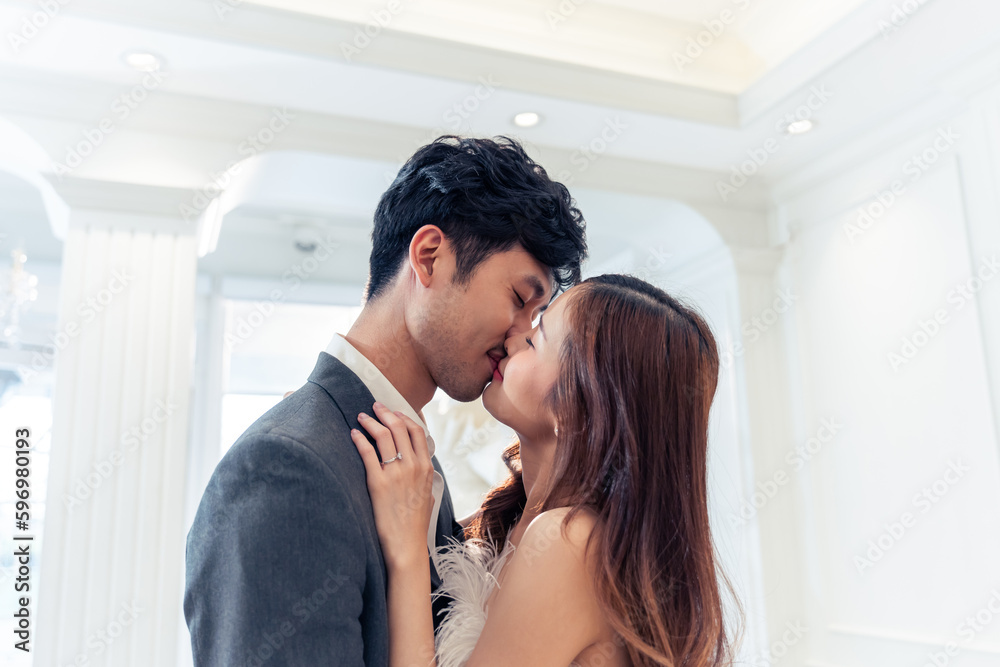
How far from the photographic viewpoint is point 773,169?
3.10 meters

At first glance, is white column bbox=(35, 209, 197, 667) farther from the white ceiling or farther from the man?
the man

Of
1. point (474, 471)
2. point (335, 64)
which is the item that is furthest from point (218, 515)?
point (474, 471)

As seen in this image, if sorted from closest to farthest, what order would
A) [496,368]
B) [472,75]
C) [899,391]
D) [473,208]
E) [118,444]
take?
[473,208] < [496,368] < [118,444] < [472,75] < [899,391]

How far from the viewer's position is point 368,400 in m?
1.14

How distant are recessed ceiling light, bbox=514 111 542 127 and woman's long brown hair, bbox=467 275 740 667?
1467mm

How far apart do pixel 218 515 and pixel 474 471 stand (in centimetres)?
242

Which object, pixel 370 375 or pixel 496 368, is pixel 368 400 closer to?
pixel 370 375

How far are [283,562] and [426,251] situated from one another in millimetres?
565

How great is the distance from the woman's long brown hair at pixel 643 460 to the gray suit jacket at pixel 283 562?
13.9 inches

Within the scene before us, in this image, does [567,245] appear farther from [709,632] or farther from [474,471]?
[474,471]

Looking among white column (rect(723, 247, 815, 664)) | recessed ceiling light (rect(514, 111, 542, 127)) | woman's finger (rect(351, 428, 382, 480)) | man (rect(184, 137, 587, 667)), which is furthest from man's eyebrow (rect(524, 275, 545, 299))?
white column (rect(723, 247, 815, 664))

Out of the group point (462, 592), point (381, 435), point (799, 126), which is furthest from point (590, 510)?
point (799, 126)

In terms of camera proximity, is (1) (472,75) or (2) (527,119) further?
(2) (527,119)

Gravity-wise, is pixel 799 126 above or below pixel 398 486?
above
